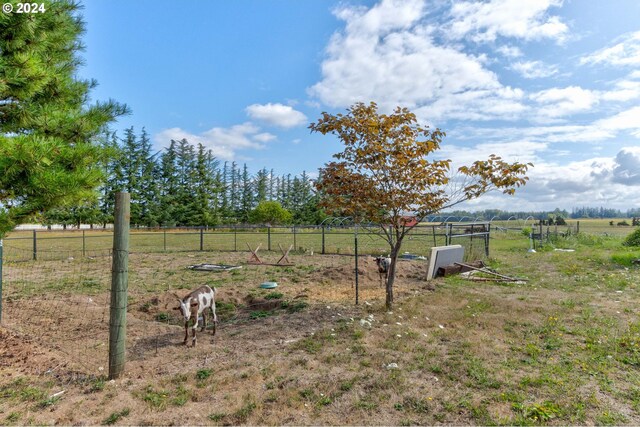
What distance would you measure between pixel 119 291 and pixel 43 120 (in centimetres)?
226

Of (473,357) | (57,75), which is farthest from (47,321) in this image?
(473,357)

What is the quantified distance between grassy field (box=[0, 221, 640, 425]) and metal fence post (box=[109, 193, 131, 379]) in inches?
9.3

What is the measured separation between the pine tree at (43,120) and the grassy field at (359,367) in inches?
78.9

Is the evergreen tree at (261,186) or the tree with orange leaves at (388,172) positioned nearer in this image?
the tree with orange leaves at (388,172)

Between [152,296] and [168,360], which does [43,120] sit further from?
[152,296]

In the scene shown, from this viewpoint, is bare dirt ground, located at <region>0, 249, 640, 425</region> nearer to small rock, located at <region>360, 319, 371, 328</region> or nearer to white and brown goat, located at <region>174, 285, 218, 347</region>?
small rock, located at <region>360, 319, 371, 328</region>

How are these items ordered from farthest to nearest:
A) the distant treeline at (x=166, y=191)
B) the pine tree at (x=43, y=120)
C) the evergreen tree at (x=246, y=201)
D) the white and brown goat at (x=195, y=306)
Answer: the evergreen tree at (x=246, y=201)
the distant treeline at (x=166, y=191)
the white and brown goat at (x=195, y=306)
the pine tree at (x=43, y=120)

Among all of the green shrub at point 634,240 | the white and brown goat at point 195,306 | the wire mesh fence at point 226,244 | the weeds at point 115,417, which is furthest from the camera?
the green shrub at point 634,240

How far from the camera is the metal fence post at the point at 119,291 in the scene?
381 cm

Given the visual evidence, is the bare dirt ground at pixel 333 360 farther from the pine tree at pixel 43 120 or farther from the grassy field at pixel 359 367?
the pine tree at pixel 43 120

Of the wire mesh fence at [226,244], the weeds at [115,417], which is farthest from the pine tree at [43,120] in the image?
the wire mesh fence at [226,244]

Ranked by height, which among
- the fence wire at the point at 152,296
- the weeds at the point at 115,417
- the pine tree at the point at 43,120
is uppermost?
the pine tree at the point at 43,120

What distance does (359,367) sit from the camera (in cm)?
408

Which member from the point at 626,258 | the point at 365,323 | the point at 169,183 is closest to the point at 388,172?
the point at 365,323
